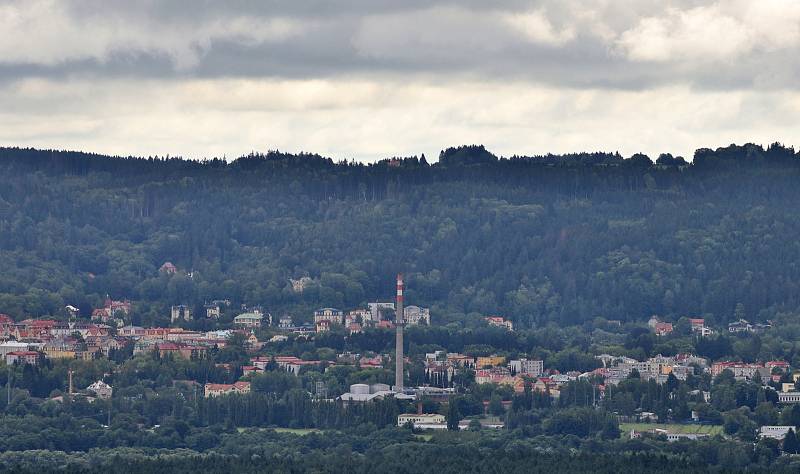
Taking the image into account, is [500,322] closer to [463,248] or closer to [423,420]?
[463,248]

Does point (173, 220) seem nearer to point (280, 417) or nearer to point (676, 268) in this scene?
point (676, 268)

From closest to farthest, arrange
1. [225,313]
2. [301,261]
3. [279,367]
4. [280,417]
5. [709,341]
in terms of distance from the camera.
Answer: [280,417], [279,367], [709,341], [225,313], [301,261]

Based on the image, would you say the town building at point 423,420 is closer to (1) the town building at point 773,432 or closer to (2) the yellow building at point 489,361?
(1) the town building at point 773,432

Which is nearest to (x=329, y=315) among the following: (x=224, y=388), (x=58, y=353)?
(x=58, y=353)

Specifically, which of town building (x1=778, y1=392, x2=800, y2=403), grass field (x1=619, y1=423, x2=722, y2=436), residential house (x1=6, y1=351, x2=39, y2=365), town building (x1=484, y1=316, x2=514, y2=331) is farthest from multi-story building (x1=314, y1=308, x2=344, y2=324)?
grass field (x1=619, y1=423, x2=722, y2=436)

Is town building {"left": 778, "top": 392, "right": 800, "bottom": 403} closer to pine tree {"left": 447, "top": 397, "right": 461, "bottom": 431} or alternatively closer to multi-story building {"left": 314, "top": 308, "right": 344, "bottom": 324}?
pine tree {"left": 447, "top": 397, "right": 461, "bottom": 431}

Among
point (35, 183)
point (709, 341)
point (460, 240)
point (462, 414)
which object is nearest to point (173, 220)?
point (35, 183)
